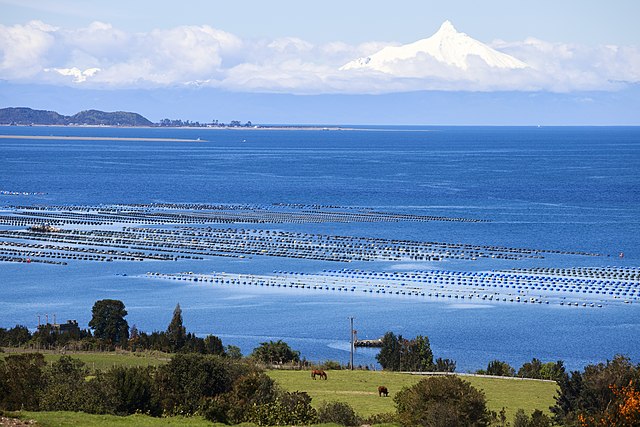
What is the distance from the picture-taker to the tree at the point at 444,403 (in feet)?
96.0

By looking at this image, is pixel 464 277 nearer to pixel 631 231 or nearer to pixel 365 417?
pixel 631 231

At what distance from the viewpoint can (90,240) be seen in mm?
95562

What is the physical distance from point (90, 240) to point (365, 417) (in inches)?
2631

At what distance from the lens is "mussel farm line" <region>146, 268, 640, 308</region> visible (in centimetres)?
7056

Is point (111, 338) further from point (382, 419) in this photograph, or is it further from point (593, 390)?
point (593, 390)

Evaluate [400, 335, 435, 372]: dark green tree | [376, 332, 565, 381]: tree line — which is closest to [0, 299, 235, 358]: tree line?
[376, 332, 565, 381]: tree line

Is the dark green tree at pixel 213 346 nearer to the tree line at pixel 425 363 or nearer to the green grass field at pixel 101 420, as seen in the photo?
the tree line at pixel 425 363

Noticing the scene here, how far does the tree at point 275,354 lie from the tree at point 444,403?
18.6 metres

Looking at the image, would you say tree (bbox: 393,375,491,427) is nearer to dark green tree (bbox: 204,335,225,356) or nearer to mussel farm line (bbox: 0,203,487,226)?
dark green tree (bbox: 204,335,225,356)

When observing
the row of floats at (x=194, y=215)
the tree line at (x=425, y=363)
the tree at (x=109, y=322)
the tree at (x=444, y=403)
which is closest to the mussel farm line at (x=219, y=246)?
the row of floats at (x=194, y=215)

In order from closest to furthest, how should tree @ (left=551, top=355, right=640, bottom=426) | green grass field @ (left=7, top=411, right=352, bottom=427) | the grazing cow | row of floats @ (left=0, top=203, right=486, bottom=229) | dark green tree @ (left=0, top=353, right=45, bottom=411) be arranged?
1. green grass field @ (left=7, top=411, right=352, bottom=427)
2. dark green tree @ (left=0, top=353, right=45, bottom=411)
3. tree @ (left=551, top=355, right=640, bottom=426)
4. the grazing cow
5. row of floats @ (left=0, top=203, right=486, bottom=229)

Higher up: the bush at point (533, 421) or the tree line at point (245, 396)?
the tree line at point (245, 396)

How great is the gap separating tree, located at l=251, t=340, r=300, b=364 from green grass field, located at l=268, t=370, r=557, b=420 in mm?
4440

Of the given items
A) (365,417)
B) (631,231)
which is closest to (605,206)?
(631,231)
